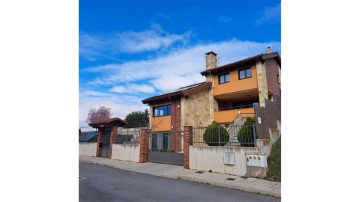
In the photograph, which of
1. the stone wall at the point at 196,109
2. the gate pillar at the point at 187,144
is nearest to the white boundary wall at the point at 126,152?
the gate pillar at the point at 187,144

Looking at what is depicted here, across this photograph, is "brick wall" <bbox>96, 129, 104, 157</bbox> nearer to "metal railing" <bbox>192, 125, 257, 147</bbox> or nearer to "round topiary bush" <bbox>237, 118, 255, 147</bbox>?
"metal railing" <bbox>192, 125, 257, 147</bbox>

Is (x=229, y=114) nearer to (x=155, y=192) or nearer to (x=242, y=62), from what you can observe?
(x=242, y=62)

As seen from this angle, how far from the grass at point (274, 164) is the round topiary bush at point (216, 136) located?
1.96 metres

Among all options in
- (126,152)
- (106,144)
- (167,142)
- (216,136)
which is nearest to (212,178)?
(216,136)

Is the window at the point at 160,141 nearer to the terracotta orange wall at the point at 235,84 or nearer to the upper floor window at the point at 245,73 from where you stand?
the terracotta orange wall at the point at 235,84

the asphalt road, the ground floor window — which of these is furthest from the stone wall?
the asphalt road

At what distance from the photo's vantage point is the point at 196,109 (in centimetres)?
1739

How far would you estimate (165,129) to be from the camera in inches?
696

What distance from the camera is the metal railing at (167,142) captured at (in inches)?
580

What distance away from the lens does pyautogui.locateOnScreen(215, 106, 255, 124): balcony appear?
15.9m
